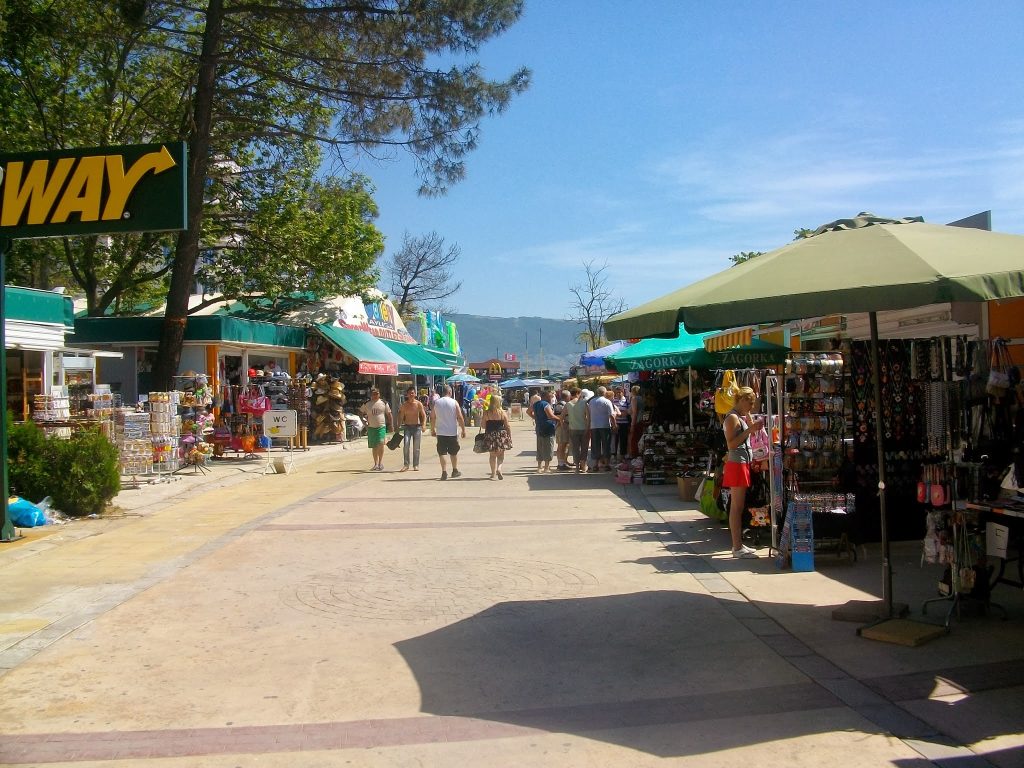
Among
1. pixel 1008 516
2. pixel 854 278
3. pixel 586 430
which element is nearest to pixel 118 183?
pixel 854 278

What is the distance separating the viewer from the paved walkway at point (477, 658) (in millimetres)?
4414

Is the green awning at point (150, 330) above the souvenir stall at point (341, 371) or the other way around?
above

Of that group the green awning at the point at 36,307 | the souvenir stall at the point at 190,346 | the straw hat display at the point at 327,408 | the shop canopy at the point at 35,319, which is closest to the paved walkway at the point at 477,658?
the shop canopy at the point at 35,319

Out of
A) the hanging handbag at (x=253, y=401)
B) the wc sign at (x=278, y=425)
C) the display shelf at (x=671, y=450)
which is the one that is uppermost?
the hanging handbag at (x=253, y=401)

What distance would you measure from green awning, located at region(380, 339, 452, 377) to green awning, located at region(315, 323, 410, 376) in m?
1.53

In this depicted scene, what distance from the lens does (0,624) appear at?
21.7 ft

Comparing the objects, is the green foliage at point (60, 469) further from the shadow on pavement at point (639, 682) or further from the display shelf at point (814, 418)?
the display shelf at point (814, 418)

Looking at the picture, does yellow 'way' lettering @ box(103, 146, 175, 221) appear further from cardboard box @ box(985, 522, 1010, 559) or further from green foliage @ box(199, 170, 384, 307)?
green foliage @ box(199, 170, 384, 307)

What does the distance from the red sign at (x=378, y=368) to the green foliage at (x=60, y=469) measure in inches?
533

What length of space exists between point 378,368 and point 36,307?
11812 mm

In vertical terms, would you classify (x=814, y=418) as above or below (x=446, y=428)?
above

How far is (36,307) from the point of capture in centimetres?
1522

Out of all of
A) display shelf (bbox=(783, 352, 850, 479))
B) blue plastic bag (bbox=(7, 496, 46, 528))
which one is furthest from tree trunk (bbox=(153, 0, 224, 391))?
display shelf (bbox=(783, 352, 850, 479))

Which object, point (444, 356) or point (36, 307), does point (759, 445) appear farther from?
point (444, 356)
